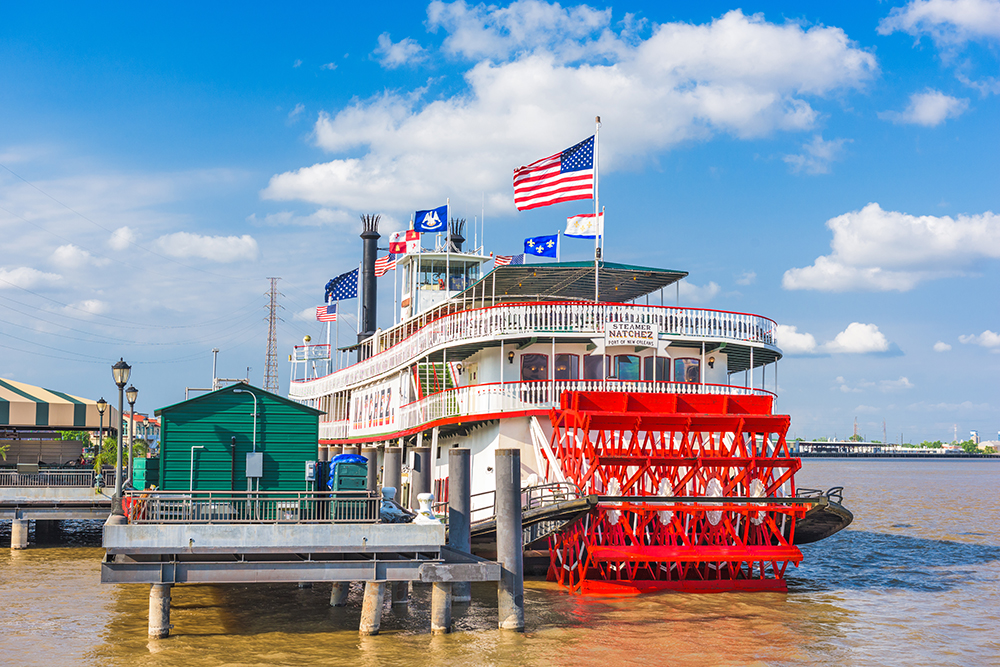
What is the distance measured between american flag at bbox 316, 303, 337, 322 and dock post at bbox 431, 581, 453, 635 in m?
24.4

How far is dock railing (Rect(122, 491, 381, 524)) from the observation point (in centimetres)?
1267

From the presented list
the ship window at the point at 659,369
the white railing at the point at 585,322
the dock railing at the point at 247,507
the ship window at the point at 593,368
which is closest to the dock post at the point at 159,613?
the dock railing at the point at 247,507

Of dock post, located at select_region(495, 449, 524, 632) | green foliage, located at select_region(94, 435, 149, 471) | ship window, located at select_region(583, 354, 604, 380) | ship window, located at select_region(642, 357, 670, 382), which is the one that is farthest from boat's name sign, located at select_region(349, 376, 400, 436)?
dock post, located at select_region(495, 449, 524, 632)

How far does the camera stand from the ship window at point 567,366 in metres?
20.5

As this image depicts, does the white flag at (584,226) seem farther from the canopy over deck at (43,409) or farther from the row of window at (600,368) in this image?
the canopy over deck at (43,409)

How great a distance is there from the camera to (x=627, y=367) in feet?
68.6

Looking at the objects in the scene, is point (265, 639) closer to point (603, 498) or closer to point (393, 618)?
point (393, 618)

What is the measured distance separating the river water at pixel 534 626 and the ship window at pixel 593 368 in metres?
4.77

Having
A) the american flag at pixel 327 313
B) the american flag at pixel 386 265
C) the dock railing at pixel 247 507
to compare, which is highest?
the american flag at pixel 386 265

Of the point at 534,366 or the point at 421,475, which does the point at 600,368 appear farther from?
the point at 421,475

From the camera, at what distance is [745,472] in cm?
1841

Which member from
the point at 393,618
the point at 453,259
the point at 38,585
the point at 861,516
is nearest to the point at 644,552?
the point at 393,618

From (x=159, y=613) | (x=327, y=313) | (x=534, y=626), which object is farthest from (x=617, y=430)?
(x=327, y=313)

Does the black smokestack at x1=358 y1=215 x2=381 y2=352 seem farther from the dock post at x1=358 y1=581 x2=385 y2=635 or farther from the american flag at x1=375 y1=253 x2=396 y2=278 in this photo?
the dock post at x1=358 y1=581 x2=385 y2=635
